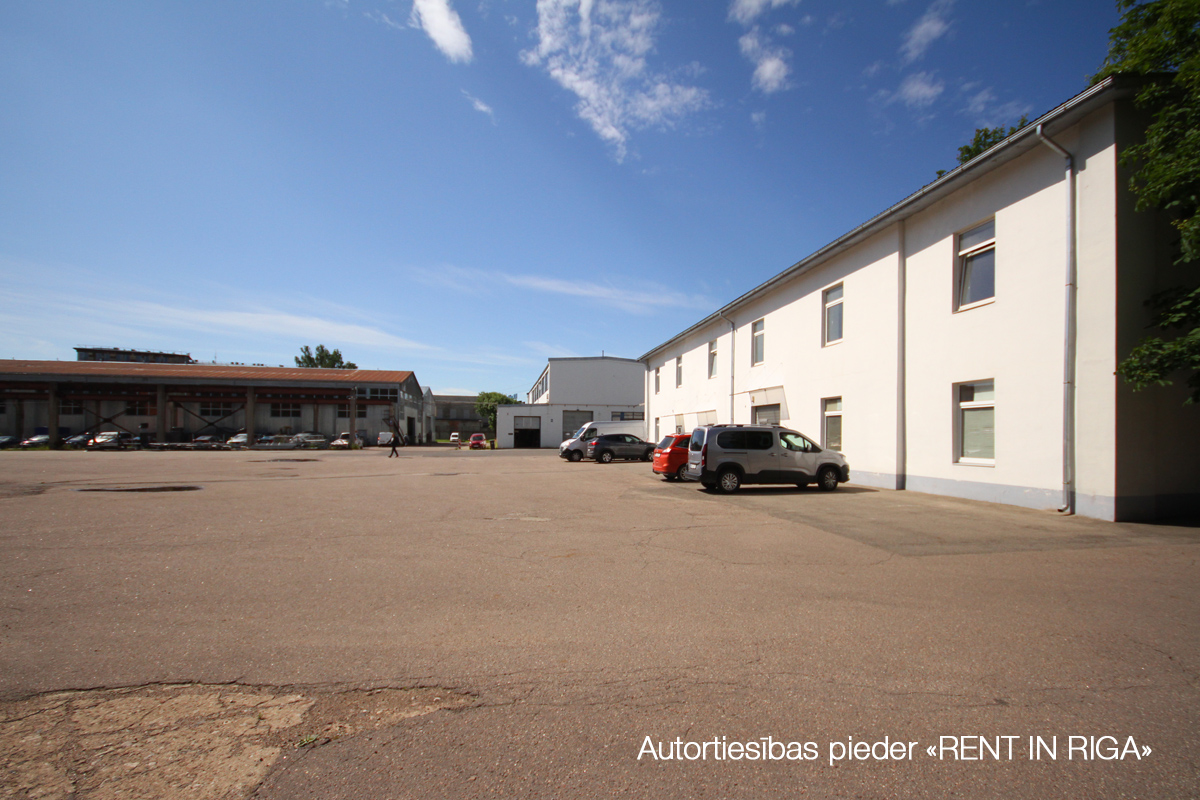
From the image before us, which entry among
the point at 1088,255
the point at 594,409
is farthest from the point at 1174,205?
the point at 594,409

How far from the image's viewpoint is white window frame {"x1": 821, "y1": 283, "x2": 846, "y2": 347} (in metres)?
16.6

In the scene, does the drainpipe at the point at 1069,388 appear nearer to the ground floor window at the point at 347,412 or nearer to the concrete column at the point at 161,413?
the ground floor window at the point at 347,412

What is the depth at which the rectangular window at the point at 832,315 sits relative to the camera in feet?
55.6

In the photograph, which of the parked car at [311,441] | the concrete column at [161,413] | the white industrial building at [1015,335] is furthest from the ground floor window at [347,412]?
the white industrial building at [1015,335]

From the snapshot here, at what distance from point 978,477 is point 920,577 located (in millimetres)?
7215

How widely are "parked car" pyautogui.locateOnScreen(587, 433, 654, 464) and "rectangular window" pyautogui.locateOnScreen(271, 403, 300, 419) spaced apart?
3675cm

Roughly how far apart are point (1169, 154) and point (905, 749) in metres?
10.0

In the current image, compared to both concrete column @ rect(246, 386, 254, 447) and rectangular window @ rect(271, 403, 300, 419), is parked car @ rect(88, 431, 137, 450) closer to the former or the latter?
concrete column @ rect(246, 386, 254, 447)

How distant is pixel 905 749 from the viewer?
2836mm

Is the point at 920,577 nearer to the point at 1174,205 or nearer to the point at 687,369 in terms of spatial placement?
the point at 1174,205

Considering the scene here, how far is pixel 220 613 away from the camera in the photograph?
15.7ft

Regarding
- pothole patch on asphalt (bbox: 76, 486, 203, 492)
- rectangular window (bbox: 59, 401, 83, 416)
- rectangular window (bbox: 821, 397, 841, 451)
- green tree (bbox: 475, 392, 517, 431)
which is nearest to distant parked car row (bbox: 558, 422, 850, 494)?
rectangular window (bbox: 821, 397, 841, 451)

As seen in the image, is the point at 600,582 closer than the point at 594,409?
Yes

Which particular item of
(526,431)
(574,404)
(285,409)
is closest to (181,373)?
(285,409)
